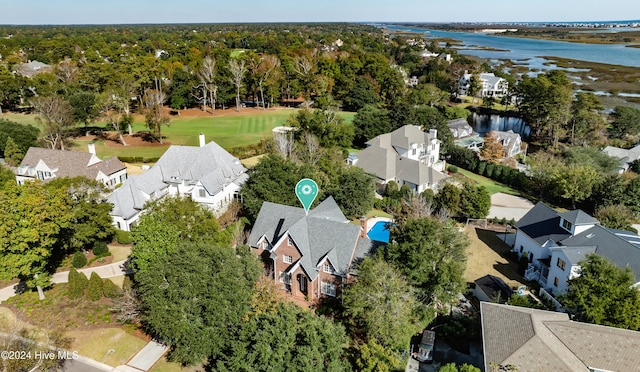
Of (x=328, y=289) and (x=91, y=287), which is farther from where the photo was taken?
(x=328, y=289)

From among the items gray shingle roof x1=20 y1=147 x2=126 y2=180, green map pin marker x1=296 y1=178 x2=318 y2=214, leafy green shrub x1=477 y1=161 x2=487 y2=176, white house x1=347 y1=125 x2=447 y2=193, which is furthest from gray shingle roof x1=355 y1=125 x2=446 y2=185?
gray shingle roof x1=20 y1=147 x2=126 y2=180

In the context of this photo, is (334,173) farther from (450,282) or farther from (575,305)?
(575,305)

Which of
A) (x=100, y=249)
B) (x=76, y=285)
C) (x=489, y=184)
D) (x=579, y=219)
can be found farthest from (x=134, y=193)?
(x=489, y=184)

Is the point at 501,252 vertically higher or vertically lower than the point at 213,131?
lower

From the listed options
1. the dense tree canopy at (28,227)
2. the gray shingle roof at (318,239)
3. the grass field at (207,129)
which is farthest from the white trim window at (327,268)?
the grass field at (207,129)

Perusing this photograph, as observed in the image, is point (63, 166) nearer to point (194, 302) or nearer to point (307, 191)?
point (307, 191)

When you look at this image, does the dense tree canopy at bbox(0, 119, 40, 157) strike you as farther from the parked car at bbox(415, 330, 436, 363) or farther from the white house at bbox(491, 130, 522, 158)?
the white house at bbox(491, 130, 522, 158)

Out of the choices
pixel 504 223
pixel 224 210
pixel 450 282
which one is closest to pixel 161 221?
pixel 224 210

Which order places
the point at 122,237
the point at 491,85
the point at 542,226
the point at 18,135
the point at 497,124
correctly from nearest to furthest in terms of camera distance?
the point at 542,226 < the point at 122,237 < the point at 18,135 < the point at 497,124 < the point at 491,85
